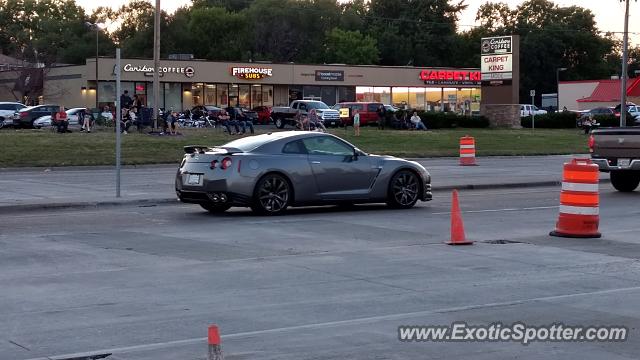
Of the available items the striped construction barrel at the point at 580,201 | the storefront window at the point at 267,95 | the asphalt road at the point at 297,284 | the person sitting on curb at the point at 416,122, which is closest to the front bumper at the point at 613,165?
the asphalt road at the point at 297,284

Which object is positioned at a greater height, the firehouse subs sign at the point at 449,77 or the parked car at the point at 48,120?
the firehouse subs sign at the point at 449,77

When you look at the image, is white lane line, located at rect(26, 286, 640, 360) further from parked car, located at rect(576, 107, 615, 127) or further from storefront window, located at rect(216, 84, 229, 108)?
storefront window, located at rect(216, 84, 229, 108)

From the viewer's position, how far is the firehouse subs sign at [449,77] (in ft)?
284

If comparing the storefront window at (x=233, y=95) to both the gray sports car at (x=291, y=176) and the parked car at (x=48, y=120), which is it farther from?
the gray sports car at (x=291, y=176)

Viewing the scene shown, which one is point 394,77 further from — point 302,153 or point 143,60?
point 302,153

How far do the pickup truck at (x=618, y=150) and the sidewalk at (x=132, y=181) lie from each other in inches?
120

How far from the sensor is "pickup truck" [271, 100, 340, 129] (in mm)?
54844

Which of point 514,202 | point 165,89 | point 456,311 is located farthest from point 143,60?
point 456,311

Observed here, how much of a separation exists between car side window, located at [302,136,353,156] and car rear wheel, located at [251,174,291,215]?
2.81 feet

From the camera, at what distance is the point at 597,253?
41.4 feet

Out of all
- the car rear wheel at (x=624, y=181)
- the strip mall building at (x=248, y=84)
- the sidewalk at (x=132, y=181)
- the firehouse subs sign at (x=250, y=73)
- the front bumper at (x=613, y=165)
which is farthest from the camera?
the firehouse subs sign at (x=250, y=73)

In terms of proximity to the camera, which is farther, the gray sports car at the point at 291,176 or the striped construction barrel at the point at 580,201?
the gray sports car at the point at 291,176

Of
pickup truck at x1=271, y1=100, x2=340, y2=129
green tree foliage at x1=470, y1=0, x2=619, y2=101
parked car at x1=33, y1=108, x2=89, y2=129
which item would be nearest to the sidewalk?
pickup truck at x1=271, y1=100, x2=340, y2=129

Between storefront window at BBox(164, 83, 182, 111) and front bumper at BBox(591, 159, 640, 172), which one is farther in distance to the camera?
storefront window at BBox(164, 83, 182, 111)
